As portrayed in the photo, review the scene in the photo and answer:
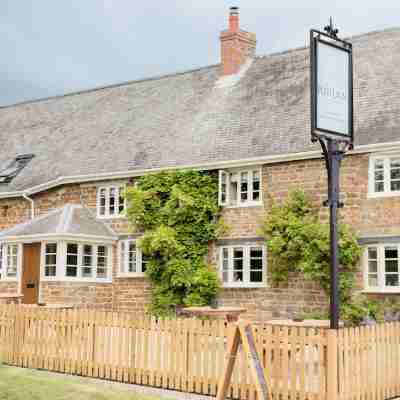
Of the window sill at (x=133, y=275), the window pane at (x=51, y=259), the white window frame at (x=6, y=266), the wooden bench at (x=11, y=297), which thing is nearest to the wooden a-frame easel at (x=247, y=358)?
the wooden bench at (x=11, y=297)

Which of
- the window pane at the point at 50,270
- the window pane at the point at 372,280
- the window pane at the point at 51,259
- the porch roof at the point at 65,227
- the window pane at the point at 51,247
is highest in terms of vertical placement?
the porch roof at the point at 65,227

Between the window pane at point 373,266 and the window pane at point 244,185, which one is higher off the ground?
the window pane at point 244,185

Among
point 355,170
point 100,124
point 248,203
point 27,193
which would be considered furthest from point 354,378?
point 100,124

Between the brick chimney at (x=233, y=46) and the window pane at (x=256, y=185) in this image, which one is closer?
the window pane at (x=256, y=185)

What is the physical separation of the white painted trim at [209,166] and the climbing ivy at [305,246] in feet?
3.62

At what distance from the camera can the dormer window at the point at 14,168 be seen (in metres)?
29.2

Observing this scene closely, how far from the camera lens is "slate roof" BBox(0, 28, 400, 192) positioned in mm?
22734

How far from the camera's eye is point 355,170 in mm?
20734

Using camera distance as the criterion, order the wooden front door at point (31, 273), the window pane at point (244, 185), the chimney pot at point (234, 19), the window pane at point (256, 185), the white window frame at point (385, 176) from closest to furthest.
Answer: the white window frame at point (385, 176) → the window pane at point (256, 185) → the window pane at point (244, 185) → the wooden front door at point (31, 273) → the chimney pot at point (234, 19)

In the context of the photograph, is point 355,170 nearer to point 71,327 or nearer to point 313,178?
point 313,178

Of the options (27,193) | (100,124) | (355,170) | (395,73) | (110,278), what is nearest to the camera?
(355,170)

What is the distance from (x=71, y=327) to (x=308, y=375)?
16.9 ft

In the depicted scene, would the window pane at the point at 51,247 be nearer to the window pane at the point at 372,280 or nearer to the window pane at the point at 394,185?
the window pane at the point at 372,280

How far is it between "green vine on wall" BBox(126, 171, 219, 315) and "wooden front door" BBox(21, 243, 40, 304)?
378 centimetres
